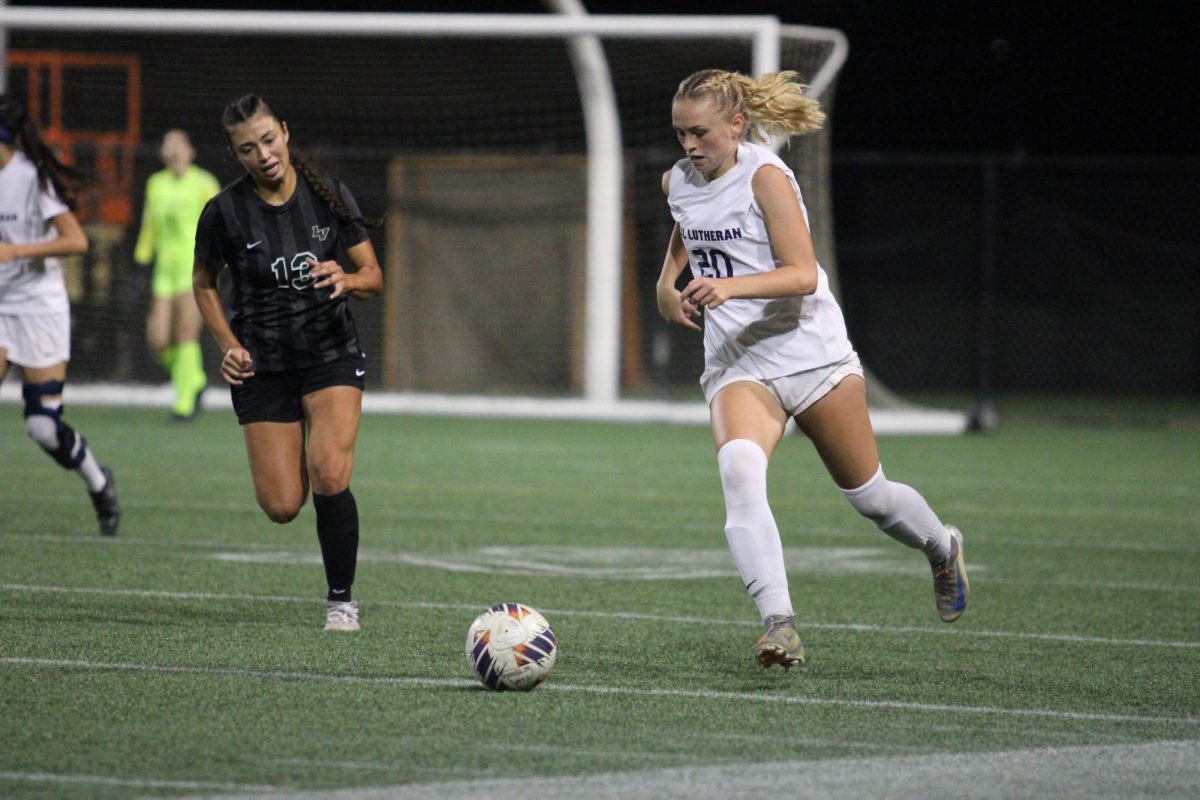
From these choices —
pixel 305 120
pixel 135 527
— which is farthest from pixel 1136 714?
pixel 305 120

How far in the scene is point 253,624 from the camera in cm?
714

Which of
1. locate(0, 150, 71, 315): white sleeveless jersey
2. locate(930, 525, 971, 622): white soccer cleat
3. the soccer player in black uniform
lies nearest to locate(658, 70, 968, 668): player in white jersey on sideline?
locate(930, 525, 971, 622): white soccer cleat

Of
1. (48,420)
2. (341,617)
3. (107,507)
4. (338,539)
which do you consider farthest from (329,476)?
(107,507)

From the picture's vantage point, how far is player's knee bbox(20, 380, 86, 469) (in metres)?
9.36

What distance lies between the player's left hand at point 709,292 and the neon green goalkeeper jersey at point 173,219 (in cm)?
1133

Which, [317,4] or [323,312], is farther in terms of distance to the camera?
[317,4]

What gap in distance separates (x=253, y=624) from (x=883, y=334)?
19.9 m

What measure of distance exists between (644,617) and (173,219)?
34.2 feet

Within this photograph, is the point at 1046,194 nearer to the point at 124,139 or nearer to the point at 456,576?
the point at 124,139

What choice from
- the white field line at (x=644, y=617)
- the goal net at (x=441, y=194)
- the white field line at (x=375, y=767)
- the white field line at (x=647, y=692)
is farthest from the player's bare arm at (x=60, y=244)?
the goal net at (x=441, y=194)

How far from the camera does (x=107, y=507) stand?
32.1ft

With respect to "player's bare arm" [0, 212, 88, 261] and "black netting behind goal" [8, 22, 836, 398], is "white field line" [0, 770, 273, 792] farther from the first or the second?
"black netting behind goal" [8, 22, 836, 398]

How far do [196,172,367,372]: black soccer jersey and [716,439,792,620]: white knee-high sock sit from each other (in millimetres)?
1747

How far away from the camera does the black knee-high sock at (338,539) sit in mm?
7066
